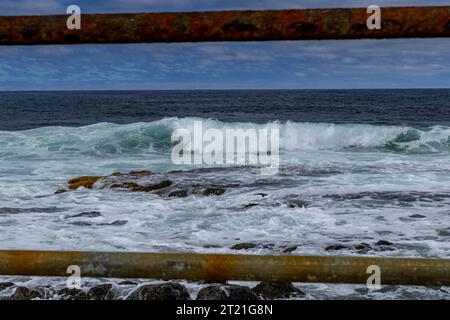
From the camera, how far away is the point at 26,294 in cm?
639

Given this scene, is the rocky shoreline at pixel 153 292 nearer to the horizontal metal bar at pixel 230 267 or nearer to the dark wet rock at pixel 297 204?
the horizontal metal bar at pixel 230 267

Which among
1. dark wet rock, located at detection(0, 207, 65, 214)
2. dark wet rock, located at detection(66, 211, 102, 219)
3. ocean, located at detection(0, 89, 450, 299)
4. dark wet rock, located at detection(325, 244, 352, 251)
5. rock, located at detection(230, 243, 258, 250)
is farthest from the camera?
dark wet rock, located at detection(0, 207, 65, 214)

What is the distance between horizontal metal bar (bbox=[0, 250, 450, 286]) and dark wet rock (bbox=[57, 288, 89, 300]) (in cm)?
495

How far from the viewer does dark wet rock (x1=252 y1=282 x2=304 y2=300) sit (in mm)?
6320

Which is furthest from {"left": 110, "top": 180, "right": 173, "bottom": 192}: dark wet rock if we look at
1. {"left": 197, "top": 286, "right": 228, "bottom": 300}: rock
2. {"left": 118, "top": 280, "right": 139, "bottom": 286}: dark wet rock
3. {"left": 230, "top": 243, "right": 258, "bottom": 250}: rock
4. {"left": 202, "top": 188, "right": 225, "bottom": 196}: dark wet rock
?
{"left": 197, "top": 286, "right": 228, "bottom": 300}: rock

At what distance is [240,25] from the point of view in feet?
5.36

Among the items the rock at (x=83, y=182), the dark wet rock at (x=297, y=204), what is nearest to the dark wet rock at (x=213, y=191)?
the dark wet rock at (x=297, y=204)

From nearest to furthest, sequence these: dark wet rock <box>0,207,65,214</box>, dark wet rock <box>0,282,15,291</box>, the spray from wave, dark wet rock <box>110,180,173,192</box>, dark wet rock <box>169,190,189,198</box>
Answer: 1. dark wet rock <box>0,282,15,291</box>
2. dark wet rock <box>0,207,65,214</box>
3. dark wet rock <box>169,190,189,198</box>
4. dark wet rock <box>110,180,173,192</box>
5. the spray from wave

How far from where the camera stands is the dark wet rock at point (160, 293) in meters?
6.26

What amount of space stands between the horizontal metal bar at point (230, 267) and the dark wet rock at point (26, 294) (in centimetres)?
511

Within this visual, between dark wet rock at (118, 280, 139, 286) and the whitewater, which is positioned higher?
dark wet rock at (118, 280, 139, 286)

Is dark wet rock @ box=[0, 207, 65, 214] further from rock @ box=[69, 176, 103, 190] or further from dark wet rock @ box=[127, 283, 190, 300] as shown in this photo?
dark wet rock @ box=[127, 283, 190, 300]
